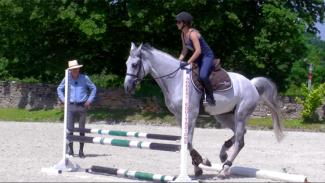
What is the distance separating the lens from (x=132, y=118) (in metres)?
29.6

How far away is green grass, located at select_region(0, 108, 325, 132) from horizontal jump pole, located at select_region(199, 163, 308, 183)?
15890mm

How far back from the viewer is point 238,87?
1217 centimetres

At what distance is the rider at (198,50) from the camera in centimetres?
1129

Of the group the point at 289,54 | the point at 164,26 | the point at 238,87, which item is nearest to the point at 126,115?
the point at 164,26

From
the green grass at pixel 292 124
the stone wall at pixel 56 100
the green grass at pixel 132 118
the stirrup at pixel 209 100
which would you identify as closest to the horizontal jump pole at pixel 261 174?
the stirrup at pixel 209 100

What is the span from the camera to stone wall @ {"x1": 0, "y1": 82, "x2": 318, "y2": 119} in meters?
31.0

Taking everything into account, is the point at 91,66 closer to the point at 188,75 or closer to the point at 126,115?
the point at 126,115

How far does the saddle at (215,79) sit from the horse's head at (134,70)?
869 mm

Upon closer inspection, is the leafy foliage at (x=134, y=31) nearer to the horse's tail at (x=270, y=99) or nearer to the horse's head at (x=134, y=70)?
the horse's tail at (x=270, y=99)

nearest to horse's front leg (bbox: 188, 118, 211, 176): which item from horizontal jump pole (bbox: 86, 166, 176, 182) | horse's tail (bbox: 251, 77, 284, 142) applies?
horizontal jump pole (bbox: 86, 166, 176, 182)

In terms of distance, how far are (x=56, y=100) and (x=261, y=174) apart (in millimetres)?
23312

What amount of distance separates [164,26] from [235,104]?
1959 centimetres

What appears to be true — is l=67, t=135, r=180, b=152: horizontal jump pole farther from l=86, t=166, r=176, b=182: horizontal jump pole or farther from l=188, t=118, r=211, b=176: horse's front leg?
l=188, t=118, r=211, b=176: horse's front leg

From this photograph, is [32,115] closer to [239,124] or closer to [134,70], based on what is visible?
[239,124]
